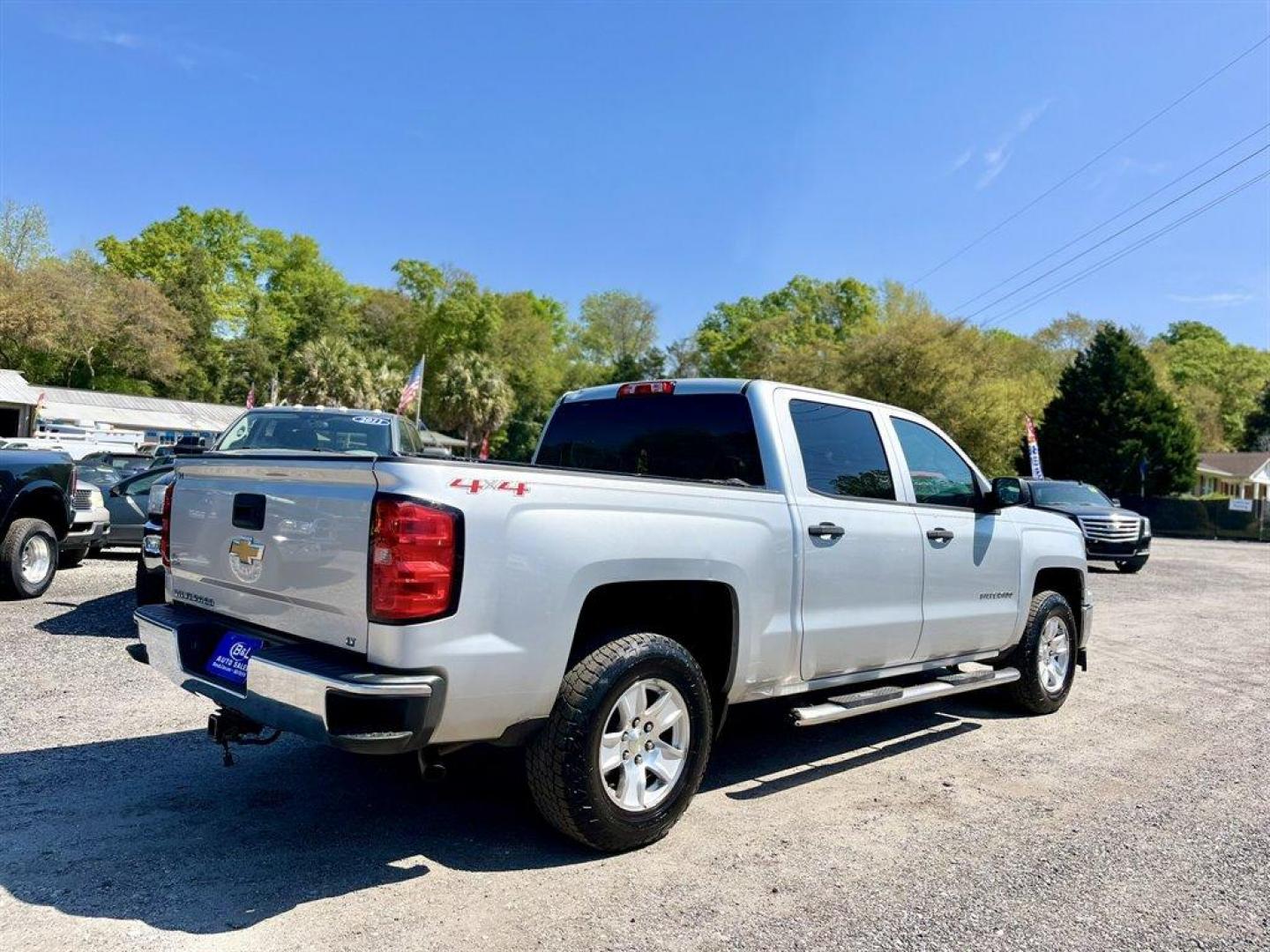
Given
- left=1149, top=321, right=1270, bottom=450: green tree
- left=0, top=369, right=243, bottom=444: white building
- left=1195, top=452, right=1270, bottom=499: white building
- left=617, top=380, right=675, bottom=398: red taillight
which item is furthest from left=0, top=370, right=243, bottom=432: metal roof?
left=1149, top=321, right=1270, bottom=450: green tree

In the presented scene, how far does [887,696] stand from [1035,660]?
2.04 metres

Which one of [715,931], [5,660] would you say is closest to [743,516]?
[715,931]

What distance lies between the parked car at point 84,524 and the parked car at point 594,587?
713 cm

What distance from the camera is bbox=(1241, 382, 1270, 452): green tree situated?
217 ft

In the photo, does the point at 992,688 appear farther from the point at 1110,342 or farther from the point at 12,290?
the point at 12,290

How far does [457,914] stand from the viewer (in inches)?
121

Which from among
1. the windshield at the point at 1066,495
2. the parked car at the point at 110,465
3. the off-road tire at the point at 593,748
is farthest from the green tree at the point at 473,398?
the off-road tire at the point at 593,748

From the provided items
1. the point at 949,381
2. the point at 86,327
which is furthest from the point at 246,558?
the point at 86,327

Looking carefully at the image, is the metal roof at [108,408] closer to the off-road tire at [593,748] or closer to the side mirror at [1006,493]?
the side mirror at [1006,493]

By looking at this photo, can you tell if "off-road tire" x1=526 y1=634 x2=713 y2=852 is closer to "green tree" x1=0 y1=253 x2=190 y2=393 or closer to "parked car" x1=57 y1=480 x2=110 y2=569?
"parked car" x1=57 y1=480 x2=110 y2=569

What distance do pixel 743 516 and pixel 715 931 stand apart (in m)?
1.69

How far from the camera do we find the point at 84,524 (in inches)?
402

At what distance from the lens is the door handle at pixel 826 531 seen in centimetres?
429

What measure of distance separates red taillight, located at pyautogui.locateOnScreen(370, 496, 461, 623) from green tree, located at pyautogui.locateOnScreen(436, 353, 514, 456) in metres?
50.9
